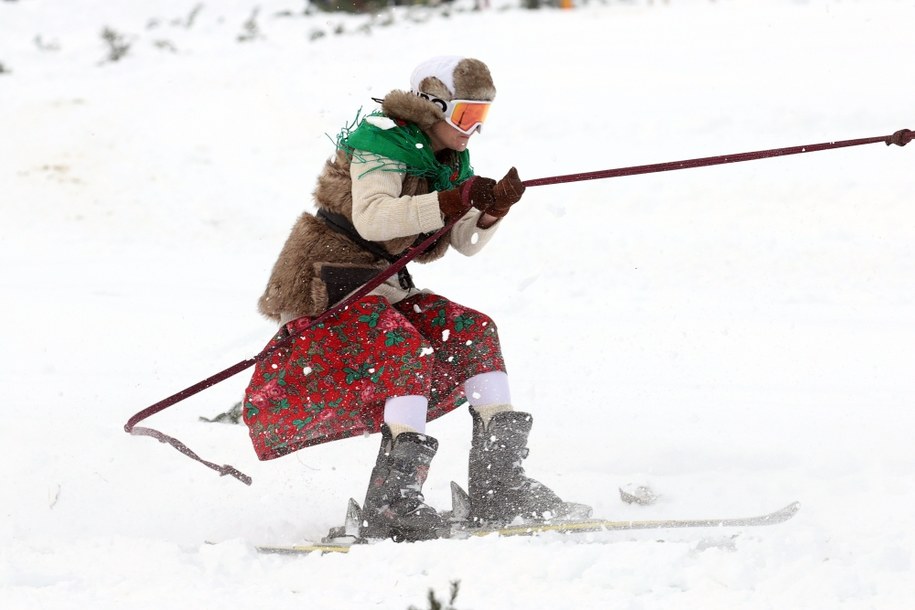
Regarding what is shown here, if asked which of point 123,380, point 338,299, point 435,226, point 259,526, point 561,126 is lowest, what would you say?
point 259,526

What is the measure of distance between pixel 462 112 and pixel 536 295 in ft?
11.5

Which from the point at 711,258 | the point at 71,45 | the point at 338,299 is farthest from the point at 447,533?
Answer: the point at 71,45

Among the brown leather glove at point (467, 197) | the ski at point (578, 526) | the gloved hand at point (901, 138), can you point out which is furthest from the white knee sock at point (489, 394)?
the gloved hand at point (901, 138)

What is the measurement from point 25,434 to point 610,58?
7.60 metres

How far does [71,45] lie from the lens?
13.6 metres

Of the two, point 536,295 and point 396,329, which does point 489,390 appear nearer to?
point 396,329

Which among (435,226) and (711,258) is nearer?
(435,226)

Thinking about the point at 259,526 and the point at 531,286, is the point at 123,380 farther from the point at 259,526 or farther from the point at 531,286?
the point at 531,286

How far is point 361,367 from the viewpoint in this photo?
141 inches

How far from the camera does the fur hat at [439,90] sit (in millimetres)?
3504

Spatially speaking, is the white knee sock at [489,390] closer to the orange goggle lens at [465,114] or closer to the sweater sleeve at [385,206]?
the sweater sleeve at [385,206]

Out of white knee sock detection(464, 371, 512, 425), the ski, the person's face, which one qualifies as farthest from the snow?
the person's face

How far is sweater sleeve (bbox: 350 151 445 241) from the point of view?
3371 mm

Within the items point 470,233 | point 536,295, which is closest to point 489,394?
point 470,233
